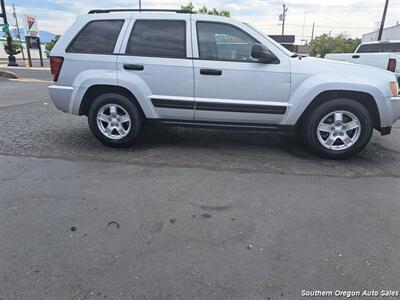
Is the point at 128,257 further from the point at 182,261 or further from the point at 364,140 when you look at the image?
the point at 364,140

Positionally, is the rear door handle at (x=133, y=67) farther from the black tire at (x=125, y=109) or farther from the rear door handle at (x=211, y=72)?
the rear door handle at (x=211, y=72)

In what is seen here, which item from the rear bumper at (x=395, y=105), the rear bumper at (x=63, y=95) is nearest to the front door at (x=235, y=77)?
the rear bumper at (x=395, y=105)

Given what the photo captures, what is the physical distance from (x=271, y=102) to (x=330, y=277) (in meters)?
2.67

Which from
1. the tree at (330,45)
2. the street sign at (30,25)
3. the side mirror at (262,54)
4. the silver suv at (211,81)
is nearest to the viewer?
the side mirror at (262,54)

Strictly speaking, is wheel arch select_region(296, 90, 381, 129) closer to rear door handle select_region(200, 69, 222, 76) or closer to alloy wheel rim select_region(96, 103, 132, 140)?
rear door handle select_region(200, 69, 222, 76)

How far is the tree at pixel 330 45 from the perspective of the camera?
157 feet

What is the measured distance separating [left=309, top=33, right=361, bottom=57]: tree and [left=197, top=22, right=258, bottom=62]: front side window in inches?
1872

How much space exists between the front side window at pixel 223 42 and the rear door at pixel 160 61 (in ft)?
0.64

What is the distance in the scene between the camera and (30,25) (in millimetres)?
32375

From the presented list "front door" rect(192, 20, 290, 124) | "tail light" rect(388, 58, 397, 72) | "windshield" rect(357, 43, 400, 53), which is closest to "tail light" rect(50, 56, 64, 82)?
"front door" rect(192, 20, 290, 124)

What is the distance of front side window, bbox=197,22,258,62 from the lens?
438cm

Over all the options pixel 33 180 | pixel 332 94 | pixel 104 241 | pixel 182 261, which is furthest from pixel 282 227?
pixel 33 180

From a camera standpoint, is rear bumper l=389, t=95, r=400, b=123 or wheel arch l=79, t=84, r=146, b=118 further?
wheel arch l=79, t=84, r=146, b=118

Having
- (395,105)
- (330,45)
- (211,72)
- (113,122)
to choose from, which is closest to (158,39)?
(211,72)
